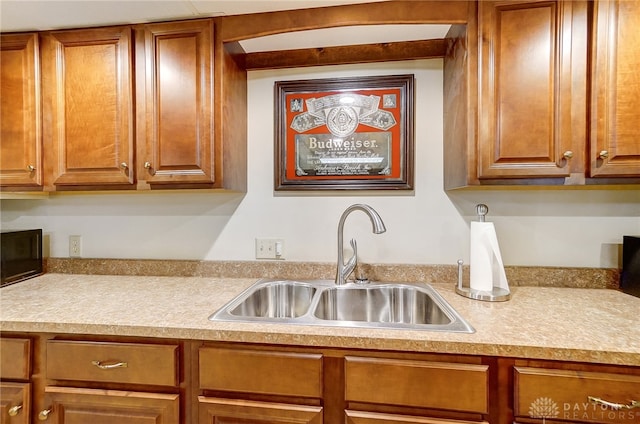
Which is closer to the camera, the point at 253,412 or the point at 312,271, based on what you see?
the point at 253,412

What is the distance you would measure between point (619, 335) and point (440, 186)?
0.84 m

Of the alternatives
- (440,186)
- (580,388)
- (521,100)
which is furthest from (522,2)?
(580,388)

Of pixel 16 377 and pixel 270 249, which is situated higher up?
pixel 270 249

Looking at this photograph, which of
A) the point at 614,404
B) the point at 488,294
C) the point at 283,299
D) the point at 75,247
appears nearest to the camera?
the point at 614,404

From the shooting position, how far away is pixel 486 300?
47.4 inches

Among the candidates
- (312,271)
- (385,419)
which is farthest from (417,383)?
(312,271)

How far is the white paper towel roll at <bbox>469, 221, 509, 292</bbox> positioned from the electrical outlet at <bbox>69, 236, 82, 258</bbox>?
2091mm

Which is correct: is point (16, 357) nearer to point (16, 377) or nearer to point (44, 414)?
point (16, 377)

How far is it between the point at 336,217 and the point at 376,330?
28.5 inches

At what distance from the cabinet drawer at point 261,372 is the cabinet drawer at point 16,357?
65 centimetres

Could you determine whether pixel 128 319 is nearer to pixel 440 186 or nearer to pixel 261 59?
pixel 261 59

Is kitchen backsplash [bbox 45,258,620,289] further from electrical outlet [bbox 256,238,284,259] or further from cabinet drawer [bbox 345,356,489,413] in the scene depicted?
cabinet drawer [bbox 345,356,489,413]

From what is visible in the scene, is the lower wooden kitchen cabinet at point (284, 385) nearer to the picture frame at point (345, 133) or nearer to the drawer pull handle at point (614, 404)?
the drawer pull handle at point (614, 404)

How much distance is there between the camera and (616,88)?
1087 millimetres
